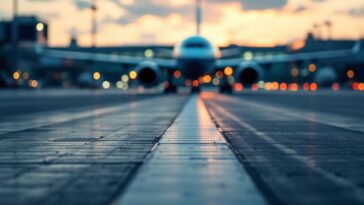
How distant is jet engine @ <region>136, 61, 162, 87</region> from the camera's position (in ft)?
153

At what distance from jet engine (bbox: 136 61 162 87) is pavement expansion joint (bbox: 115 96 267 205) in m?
36.5

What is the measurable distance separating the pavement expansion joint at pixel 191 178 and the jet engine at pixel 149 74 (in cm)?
3646

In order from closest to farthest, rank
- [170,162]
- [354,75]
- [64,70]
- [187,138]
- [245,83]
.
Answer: [170,162], [187,138], [245,83], [354,75], [64,70]

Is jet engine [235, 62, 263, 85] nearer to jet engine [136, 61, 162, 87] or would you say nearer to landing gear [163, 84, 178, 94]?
jet engine [136, 61, 162, 87]

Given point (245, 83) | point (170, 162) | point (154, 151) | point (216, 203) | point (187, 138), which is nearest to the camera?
point (216, 203)

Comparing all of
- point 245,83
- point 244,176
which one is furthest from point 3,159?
point 245,83

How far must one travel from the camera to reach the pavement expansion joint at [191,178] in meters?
5.34

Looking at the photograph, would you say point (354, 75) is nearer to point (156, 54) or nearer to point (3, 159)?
point (156, 54)

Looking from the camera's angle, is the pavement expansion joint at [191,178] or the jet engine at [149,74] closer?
the pavement expansion joint at [191,178]

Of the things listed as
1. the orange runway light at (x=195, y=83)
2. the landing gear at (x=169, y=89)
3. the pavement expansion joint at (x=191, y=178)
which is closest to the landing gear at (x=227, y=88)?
the orange runway light at (x=195, y=83)

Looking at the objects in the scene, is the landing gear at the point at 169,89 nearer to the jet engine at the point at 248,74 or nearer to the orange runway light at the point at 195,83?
the orange runway light at the point at 195,83

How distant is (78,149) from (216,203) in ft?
15.6

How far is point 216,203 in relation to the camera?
5129 mm

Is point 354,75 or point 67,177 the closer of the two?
point 67,177
